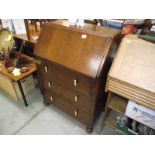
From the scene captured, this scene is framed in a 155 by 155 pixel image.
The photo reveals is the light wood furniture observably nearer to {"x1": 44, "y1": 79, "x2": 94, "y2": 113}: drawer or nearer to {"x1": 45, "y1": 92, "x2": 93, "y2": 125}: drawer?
{"x1": 44, "y1": 79, "x2": 94, "y2": 113}: drawer

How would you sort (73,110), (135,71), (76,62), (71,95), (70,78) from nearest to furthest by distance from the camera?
(135,71)
(76,62)
(70,78)
(71,95)
(73,110)

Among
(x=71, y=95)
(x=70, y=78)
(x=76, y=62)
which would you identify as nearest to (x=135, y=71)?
(x=76, y=62)

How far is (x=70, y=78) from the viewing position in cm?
138

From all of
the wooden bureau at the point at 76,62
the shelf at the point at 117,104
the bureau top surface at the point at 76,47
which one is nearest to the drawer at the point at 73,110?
the wooden bureau at the point at 76,62

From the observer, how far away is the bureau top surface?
115 centimetres

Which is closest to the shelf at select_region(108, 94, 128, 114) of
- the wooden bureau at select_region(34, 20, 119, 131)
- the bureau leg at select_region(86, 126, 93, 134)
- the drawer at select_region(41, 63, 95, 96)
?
the wooden bureau at select_region(34, 20, 119, 131)

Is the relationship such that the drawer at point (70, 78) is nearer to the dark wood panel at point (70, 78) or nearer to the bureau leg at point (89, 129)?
the dark wood panel at point (70, 78)

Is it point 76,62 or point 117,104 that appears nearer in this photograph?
point 76,62

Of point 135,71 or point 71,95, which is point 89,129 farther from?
point 135,71

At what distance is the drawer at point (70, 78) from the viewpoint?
1.28 m

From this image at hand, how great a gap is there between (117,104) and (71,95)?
479 millimetres

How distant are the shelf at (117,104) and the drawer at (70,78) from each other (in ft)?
0.93

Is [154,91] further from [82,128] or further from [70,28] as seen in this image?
[82,128]

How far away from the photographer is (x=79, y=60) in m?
1.22
